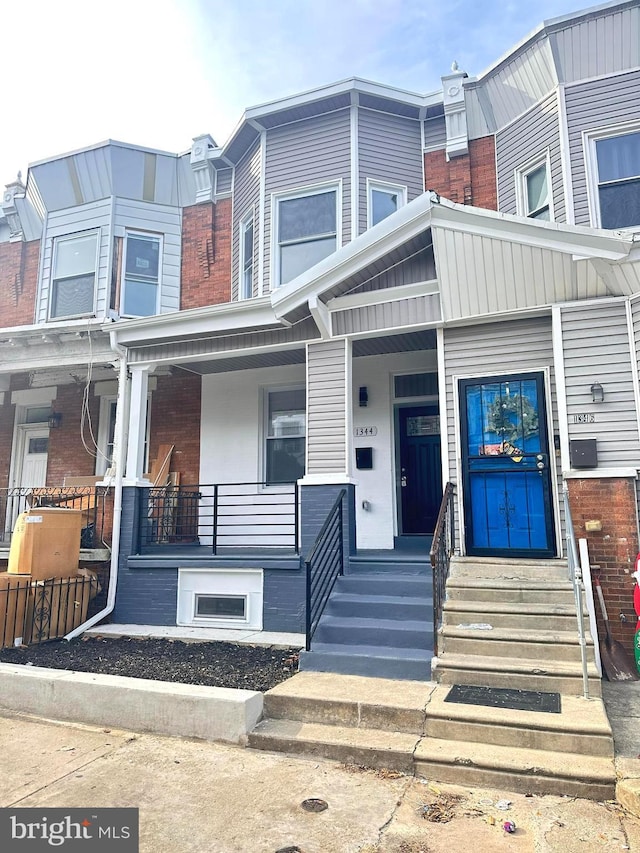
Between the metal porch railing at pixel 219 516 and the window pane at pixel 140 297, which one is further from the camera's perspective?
the window pane at pixel 140 297

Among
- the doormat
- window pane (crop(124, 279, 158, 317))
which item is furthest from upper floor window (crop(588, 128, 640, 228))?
window pane (crop(124, 279, 158, 317))

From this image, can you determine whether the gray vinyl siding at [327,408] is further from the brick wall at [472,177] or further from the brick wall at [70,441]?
the brick wall at [70,441]

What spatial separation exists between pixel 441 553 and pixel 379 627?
0.95 metres

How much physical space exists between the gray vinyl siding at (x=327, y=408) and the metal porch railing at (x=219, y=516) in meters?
1.33

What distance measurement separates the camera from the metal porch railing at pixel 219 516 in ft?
27.2

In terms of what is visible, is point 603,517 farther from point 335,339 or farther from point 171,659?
point 171,659

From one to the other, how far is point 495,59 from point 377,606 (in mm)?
8129

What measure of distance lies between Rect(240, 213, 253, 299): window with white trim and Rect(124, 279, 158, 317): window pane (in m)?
1.78

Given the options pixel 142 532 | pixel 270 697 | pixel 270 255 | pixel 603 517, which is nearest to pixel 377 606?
pixel 270 697

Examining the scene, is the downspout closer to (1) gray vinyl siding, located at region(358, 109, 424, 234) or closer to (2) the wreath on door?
(1) gray vinyl siding, located at region(358, 109, 424, 234)

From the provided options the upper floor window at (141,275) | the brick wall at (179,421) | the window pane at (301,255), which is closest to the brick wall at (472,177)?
the window pane at (301,255)

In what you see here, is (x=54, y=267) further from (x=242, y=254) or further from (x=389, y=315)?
(x=389, y=315)

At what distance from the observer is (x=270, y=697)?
14.7ft

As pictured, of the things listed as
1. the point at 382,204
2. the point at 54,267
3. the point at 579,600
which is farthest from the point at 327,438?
the point at 54,267
